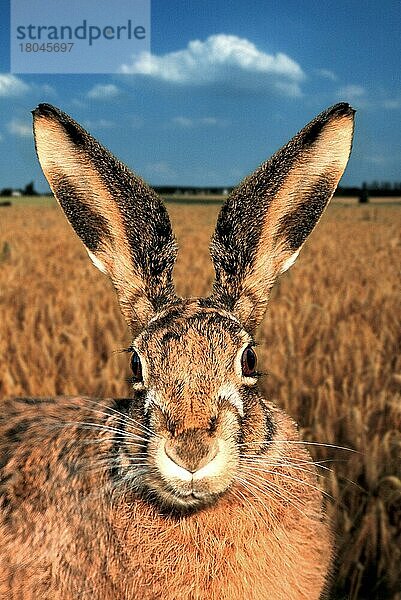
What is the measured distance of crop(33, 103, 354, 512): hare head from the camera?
2484 mm

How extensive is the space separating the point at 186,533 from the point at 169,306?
89cm

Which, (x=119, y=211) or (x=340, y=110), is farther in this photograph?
(x=119, y=211)

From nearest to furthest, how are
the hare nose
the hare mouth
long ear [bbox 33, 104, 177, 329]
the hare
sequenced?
the hare nose → the hare mouth → the hare → long ear [bbox 33, 104, 177, 329]

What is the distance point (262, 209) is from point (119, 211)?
2.00ft

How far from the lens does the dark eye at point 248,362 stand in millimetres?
2676

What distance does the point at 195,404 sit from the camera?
241 centimetres

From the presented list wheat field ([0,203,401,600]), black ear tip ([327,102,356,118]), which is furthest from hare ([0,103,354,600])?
wheat field ([0,203,401,600])

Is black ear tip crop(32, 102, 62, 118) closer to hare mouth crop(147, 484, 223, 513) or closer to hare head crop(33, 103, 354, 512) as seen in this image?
hare head crop(33, 103, 354, 512)

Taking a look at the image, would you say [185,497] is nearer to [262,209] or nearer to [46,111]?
[262,209]

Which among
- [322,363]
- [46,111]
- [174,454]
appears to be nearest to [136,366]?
[174,454]

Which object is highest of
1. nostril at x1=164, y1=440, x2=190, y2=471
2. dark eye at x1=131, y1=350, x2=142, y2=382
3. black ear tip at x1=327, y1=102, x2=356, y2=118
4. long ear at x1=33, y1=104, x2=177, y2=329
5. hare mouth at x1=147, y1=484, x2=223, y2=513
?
black ear tip at x1=327, y1=102, x2=356, y2=118

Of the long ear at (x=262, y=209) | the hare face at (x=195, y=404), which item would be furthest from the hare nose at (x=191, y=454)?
the long ear at (x=262, y=209)

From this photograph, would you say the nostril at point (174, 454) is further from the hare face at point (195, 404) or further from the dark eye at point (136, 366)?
the dark eye at point (136, 366)

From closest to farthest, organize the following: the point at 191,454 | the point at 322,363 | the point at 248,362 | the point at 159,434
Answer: the point at 191,454
the point at 159,434
the point at 248,362
the point at 322,363
